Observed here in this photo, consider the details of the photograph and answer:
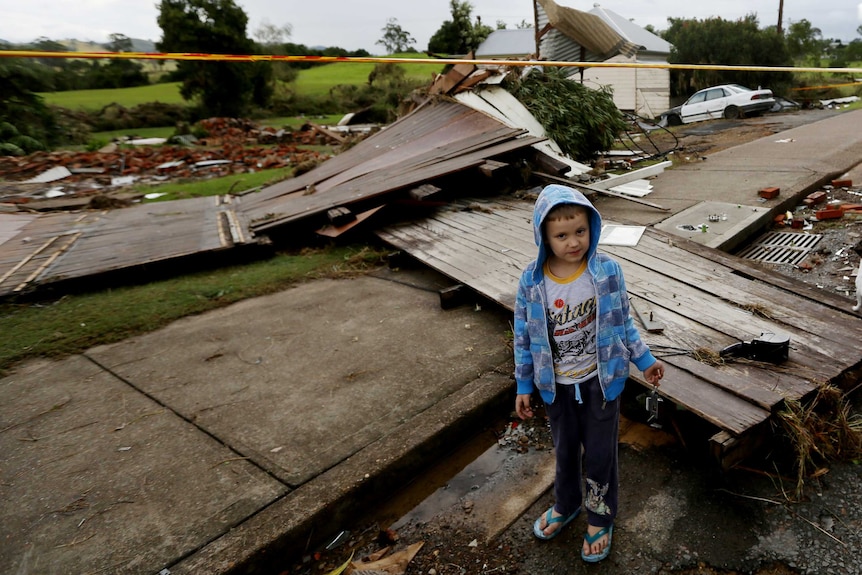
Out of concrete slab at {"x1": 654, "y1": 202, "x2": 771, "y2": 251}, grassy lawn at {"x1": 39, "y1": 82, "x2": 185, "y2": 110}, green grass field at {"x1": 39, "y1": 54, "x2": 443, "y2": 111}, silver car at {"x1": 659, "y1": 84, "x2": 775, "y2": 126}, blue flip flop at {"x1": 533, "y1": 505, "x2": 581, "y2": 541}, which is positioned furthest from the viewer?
green grass field at {"x1": 39, "y1": 54, "x2": 443, "y2": 111}

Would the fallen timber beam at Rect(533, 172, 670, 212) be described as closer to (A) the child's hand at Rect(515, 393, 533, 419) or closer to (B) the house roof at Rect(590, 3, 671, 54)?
(A) the child's hand at Rect(515, 393, 533, 419)

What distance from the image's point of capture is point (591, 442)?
2.08 m

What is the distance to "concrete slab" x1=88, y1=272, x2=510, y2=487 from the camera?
2.86 metres

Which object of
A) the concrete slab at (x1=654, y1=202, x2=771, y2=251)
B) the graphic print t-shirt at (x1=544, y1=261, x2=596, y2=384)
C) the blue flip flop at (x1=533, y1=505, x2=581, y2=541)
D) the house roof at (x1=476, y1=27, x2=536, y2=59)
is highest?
the house roof at (x1=476, y1=27, x2=536, y2=59)

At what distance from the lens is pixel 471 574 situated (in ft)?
6.97

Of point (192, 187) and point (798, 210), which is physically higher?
point (192, 187)

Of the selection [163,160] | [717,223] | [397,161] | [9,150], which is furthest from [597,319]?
[9,150]

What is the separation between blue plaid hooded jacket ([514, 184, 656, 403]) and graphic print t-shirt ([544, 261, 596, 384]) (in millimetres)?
34

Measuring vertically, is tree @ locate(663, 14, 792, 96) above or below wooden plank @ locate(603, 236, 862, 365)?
above

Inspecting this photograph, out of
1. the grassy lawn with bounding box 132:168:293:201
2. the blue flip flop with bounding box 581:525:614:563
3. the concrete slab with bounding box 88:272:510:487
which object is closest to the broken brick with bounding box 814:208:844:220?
the concrete slab with bounding box 88:272:510:487

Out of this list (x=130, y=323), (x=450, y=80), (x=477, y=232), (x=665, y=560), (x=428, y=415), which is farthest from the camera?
(x=450, y=80)

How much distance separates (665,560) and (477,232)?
3770mm

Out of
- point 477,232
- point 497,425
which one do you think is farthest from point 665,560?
point 477,232

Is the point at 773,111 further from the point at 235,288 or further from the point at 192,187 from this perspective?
the point at 235,288
